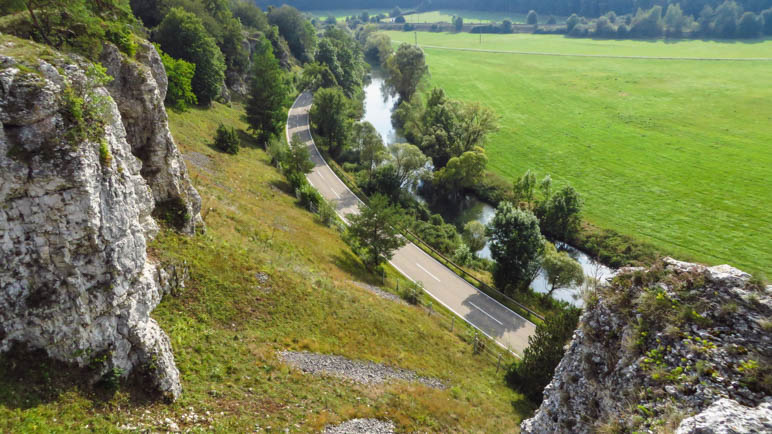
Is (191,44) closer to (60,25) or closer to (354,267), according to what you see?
(354,267)

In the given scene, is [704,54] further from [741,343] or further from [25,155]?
[25,155]

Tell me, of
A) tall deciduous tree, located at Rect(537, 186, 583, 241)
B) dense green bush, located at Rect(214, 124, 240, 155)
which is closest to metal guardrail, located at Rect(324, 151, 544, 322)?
tall deciduous tree, located at Rect(537, 186, 583, 241)

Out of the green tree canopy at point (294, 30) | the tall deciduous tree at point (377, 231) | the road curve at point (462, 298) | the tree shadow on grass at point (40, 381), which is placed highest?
the green tree canopy at point (294, 30)

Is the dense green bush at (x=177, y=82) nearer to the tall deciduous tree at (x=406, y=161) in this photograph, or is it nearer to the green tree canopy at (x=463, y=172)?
the tall deciduous tree at (x=406, y=161)

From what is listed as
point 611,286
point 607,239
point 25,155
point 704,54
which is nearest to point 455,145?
point 607,239

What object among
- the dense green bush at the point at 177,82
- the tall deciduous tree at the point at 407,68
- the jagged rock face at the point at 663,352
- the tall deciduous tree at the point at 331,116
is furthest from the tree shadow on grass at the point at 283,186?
the tall deciduous tree at the point at 407,68

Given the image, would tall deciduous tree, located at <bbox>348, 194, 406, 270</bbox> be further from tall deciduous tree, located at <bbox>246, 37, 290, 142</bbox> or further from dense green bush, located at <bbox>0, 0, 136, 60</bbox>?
tall deciduous tree, located at <bbox>246, 37, 290, 142</bbox>
